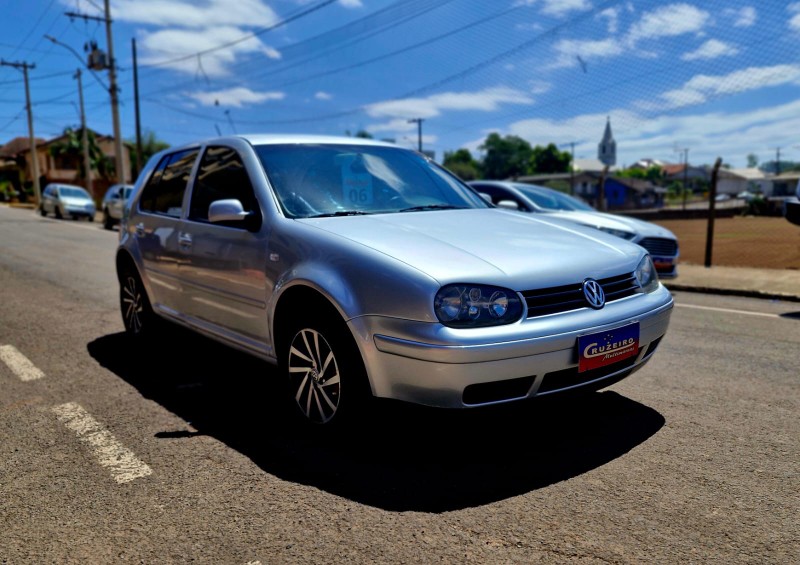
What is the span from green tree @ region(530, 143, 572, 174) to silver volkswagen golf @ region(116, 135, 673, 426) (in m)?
118

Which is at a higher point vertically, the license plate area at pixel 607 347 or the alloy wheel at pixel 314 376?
the license plate area at pixel 607 347

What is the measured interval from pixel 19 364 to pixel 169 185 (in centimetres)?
171

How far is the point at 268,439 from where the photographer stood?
342cm

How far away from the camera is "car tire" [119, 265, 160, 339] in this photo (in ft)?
17.5

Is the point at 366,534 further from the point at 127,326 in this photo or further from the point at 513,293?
the point at 127,326

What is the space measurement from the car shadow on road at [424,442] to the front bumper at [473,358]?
8cm

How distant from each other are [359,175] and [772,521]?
2.80 m

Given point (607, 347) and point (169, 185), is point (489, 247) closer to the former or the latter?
point (607, 347)

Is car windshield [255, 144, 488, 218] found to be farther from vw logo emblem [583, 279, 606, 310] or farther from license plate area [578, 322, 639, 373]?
license plate area [578, 322, 639, 373]

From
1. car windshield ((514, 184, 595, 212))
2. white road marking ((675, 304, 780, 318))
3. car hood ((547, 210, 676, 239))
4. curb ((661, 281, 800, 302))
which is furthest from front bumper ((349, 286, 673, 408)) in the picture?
car windshield ((514, 184, 595, 212))

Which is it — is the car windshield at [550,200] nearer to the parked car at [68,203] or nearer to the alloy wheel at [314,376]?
the alloy wheel at [314,376]

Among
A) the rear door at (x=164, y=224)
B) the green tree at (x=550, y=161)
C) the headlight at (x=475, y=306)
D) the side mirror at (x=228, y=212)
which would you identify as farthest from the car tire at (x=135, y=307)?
the green tree at (x=550, y=161)

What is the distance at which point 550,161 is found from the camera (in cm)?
11950

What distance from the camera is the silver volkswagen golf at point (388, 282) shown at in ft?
9.31
